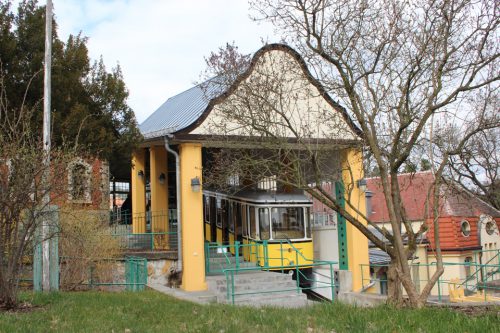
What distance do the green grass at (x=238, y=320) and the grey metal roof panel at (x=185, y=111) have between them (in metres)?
6.71

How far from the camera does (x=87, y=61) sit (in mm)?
17406

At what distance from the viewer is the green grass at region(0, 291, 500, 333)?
20.9 feet

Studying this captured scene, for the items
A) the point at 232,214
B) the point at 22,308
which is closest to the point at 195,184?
the point at 232,214

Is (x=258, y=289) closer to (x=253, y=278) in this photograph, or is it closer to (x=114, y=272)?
(x=253, y=278)

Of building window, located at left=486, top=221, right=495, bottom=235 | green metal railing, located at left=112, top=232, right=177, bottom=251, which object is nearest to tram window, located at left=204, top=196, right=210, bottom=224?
green metal railing, located at left=112, top=232, right=177, bottom=251

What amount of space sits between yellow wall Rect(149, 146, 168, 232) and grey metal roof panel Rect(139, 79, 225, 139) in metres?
1.39

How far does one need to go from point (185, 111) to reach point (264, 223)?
4.99 metres

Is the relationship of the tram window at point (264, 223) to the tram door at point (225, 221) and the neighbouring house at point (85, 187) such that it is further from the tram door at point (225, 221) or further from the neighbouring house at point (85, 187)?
the neighbouring house at point (85, 187)

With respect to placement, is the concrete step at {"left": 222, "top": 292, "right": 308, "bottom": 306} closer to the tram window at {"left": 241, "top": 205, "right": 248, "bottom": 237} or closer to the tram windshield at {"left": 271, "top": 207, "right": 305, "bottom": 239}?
the tram windshield at {"left": 271, "top": 207, "right": 305, "bottom": 239}

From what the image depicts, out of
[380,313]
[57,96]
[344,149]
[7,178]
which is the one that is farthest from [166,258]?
[380,313]

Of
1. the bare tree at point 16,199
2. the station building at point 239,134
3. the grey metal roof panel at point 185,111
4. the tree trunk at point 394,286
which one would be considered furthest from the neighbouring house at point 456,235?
the bare tree at point 16,199

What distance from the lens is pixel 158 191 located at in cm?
2298

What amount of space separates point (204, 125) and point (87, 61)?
14.6 feet

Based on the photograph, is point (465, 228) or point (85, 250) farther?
point (465, 228)
